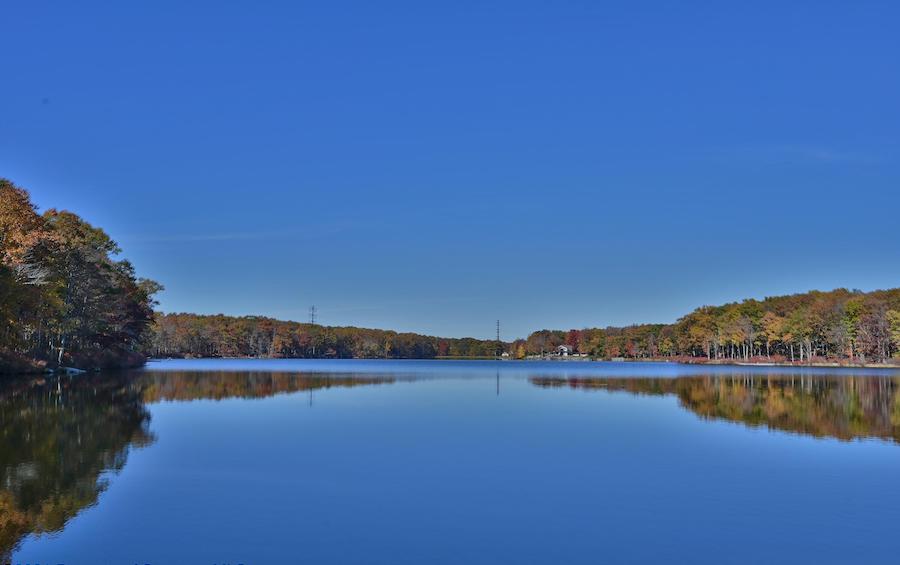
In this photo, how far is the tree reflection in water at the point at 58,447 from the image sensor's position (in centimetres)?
1248

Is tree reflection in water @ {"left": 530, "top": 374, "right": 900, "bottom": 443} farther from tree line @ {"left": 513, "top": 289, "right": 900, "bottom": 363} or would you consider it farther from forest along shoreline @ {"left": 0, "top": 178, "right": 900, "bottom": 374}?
tree line @ {"left": 513, "top": 289, "right": 900, "bottom": 363}

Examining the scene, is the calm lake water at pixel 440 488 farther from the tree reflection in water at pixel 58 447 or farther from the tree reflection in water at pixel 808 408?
the tree reflection in water at pixel 808 408

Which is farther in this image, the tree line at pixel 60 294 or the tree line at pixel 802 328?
the tree line at pixel 802 328

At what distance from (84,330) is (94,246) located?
25.3 ft

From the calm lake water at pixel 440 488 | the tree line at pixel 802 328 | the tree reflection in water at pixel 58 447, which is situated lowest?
the calm lake water at pixel 440 488

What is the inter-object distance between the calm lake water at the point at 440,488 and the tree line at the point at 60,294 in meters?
17.0

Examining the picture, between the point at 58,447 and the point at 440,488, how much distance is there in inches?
417

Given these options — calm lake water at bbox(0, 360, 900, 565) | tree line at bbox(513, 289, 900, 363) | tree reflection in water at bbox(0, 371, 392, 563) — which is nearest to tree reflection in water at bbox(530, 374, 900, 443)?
calm lake water at bbox(0, 360, 900, 565)

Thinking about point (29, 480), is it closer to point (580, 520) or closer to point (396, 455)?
point (396, 455)

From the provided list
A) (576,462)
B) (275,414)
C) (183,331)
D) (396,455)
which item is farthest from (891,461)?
(183,331)

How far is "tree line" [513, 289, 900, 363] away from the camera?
112 metres

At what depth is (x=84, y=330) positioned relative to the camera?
70.2 metres

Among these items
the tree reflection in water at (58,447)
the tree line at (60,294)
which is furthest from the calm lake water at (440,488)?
the tree line at (60,294)

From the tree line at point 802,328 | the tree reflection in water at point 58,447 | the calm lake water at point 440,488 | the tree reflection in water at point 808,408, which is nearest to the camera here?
the calm lake water at point 440,488
